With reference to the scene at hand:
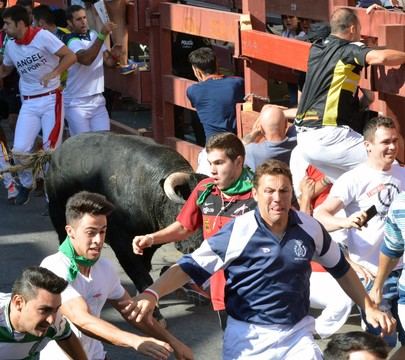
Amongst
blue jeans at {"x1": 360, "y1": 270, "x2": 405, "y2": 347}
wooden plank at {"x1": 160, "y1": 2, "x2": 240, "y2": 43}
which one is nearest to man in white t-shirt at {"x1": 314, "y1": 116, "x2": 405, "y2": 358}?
blue jeans at {"x1": 360, "y1": 270, "x2": 405, "y2": 347}

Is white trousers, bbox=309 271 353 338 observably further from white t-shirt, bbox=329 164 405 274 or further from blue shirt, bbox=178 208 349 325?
blue shirt, bbox=178 208 349 325

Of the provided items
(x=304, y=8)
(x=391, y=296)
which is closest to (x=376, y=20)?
(x=304, y=8)

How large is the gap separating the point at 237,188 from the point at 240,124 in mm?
3369

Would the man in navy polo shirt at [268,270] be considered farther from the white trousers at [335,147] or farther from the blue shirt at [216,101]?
the blue shirt at [216,101]

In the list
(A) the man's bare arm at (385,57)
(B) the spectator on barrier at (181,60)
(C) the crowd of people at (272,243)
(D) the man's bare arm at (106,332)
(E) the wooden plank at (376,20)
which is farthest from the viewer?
(B) the spectator on barrier at (181,60)

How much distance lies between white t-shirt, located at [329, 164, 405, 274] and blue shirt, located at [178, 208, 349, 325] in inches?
53.8

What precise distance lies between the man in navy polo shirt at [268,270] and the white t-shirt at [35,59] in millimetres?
6254

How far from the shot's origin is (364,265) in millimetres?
7328

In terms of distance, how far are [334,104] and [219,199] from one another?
1734mm

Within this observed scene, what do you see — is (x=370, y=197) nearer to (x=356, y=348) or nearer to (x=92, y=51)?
(x=356, y=348)

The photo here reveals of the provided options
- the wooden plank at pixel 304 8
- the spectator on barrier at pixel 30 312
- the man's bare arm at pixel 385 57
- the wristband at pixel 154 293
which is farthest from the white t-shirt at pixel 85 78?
the wristband at pixel 154 293

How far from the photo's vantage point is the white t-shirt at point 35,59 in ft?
39.0

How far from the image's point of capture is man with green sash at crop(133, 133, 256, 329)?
691cm

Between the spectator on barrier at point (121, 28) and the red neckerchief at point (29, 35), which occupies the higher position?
the red neckerchief at point (29, 35)
